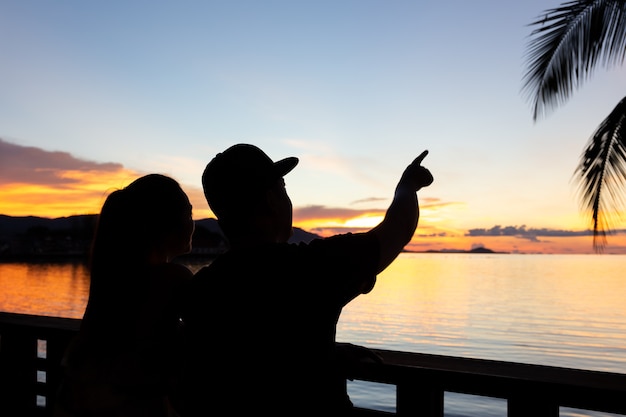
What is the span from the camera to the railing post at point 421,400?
73.1 inches

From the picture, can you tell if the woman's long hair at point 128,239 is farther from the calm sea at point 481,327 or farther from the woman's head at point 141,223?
the calm sea at point 481,327

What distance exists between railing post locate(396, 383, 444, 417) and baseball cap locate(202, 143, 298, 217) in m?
0.88

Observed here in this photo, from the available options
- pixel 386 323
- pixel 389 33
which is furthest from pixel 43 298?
pixel 389 33

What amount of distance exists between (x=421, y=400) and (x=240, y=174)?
3.25ft

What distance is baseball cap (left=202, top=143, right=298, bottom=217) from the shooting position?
1.45 metres

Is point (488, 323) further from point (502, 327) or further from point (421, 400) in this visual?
point (421, 400)

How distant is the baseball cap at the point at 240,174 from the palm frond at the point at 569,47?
585cm

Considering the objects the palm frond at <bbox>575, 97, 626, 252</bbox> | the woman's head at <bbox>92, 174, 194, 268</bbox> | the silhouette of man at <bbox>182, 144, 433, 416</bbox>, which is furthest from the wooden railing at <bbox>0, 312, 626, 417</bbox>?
the palm frond at <bbox>575, 97, 626, 252</bbox>

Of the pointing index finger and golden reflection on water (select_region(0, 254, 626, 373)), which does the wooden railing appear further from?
golden reflection on water (select_region(0, 254, 626, 373))

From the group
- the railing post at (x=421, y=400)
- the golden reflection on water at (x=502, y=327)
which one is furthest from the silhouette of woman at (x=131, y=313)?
the golden reflection on water at (x=502, y=327)

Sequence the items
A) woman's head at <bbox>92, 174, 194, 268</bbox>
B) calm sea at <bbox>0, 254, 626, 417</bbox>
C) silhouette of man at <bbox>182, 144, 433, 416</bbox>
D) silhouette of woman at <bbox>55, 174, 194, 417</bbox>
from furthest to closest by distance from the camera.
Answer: calm sea at <bbox>0, 254, 626, 417</bbox>
woman's head at <bbox>92, 174, 194, 268</bbox>
silhouette of woman at <bbox>55, 174, 194, 417</bbox>
silhouette of man at <bbox>182, 144, 433, 416</bbox>

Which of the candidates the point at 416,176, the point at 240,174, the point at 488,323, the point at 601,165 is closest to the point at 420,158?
the point at 416,176

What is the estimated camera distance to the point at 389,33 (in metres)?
14.1

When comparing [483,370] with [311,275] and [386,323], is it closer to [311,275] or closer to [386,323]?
[311,275]
